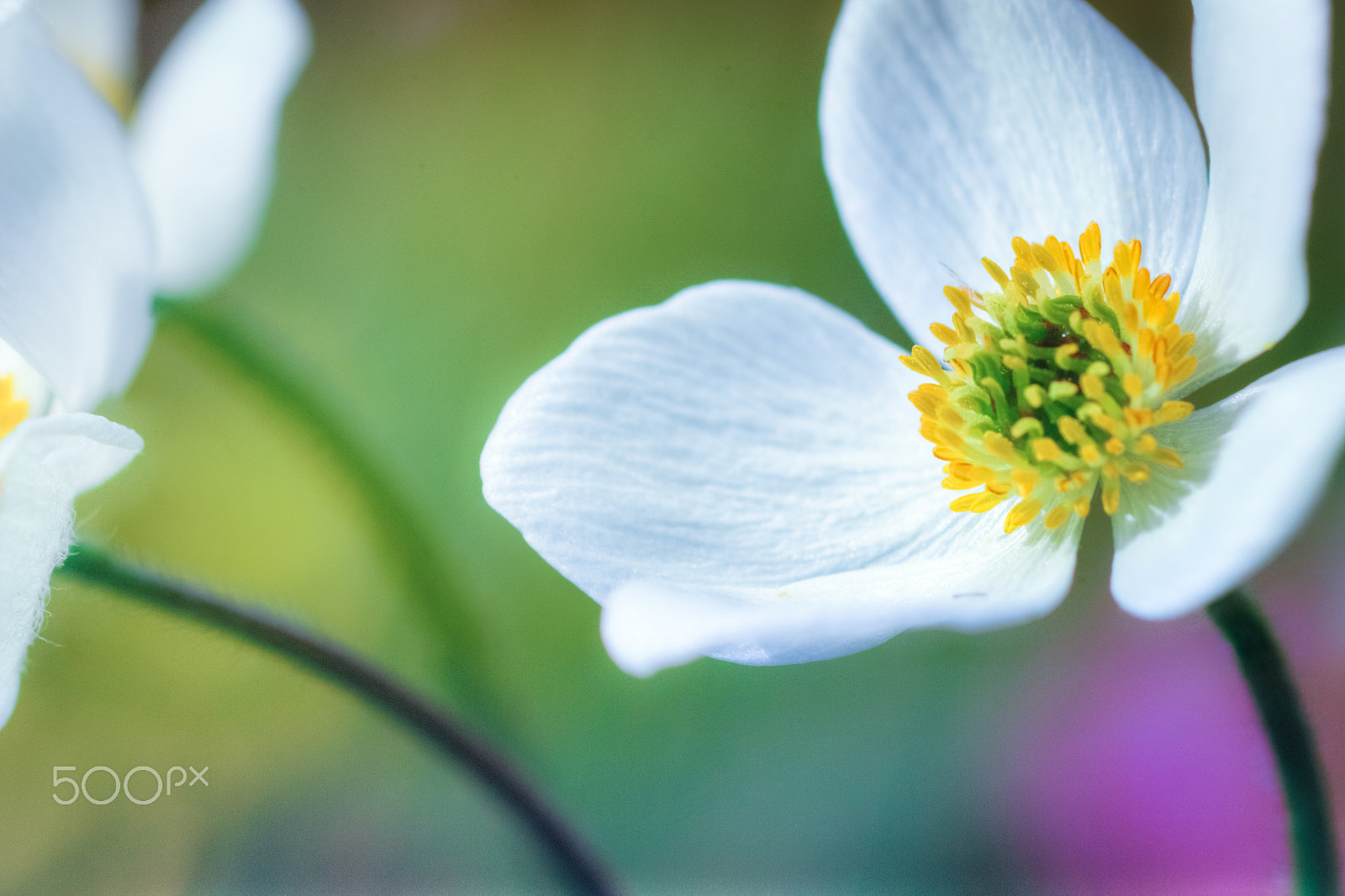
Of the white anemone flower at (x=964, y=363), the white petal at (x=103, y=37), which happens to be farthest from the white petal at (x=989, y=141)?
the white petal at (x=103, y=37)

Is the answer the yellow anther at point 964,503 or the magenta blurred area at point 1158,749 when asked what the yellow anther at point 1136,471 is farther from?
the magenta blurred area at point 1158,749

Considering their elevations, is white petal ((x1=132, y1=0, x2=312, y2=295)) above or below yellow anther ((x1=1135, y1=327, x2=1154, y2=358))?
above

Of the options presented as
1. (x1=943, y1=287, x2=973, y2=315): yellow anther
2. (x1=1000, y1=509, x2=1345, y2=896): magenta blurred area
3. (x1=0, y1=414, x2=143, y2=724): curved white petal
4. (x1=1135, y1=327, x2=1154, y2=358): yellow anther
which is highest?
(x1=0, y1=414, x2=143, y2=724): curved white petal

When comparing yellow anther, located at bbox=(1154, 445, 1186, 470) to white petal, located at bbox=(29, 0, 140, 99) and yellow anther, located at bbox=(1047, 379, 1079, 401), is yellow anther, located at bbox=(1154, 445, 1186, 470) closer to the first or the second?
yellow anther, located at bbox=(1047, 379, 1079, 401)

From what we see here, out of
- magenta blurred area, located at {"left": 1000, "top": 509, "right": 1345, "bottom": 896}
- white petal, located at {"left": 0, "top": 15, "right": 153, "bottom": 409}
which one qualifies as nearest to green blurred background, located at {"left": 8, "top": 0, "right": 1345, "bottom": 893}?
magenta blurred area, located at {"left": 1000, "top": 509, "right": 1345, "bottom": 896}

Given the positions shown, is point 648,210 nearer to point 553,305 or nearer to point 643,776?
point 553,305

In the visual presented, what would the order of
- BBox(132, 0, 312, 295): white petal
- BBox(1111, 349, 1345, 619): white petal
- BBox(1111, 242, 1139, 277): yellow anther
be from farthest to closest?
BBox(132, 0, 312, 295): white petal, BBox(1111, 242, 1139, 277): yellow anther, BBox(1111, 349, 1345, 619): white petal

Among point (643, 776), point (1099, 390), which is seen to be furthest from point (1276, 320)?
point (643, 776)
